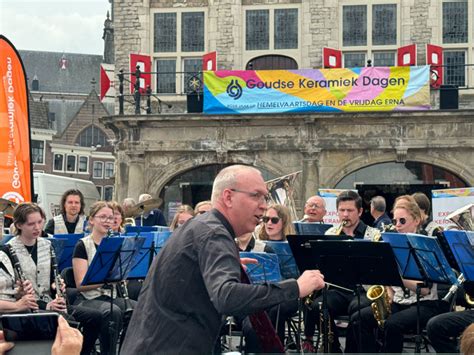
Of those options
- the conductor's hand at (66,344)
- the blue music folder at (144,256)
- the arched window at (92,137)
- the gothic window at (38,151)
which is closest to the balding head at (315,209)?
the blue music folder at (144,256)

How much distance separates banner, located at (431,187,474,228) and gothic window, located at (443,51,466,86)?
10.4 m

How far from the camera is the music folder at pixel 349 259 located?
7680 mm

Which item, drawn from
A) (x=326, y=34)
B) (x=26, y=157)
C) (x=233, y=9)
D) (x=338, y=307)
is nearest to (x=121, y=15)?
(x=233, y=9)

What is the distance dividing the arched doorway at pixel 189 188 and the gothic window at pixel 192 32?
5.81 metres

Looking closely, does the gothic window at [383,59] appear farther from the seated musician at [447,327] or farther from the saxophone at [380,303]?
the seated musician at [447,327]

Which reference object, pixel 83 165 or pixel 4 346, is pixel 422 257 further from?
pixel 83 165

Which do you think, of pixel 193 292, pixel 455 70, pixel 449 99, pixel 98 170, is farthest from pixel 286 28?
pixel 98 170

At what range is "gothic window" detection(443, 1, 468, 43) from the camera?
26.4 m

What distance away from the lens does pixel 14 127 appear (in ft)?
52.8

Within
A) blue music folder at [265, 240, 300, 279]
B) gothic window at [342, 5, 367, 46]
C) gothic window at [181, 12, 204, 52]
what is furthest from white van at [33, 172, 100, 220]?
blue music folder at [265, 240, 300, 279]

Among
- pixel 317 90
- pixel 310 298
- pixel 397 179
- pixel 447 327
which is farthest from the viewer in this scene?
pixel 397 179

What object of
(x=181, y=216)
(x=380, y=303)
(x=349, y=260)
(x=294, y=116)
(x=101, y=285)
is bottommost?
(x=380, y=303)

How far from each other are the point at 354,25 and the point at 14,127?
45.7 feet

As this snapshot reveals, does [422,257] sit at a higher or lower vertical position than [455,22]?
lower
